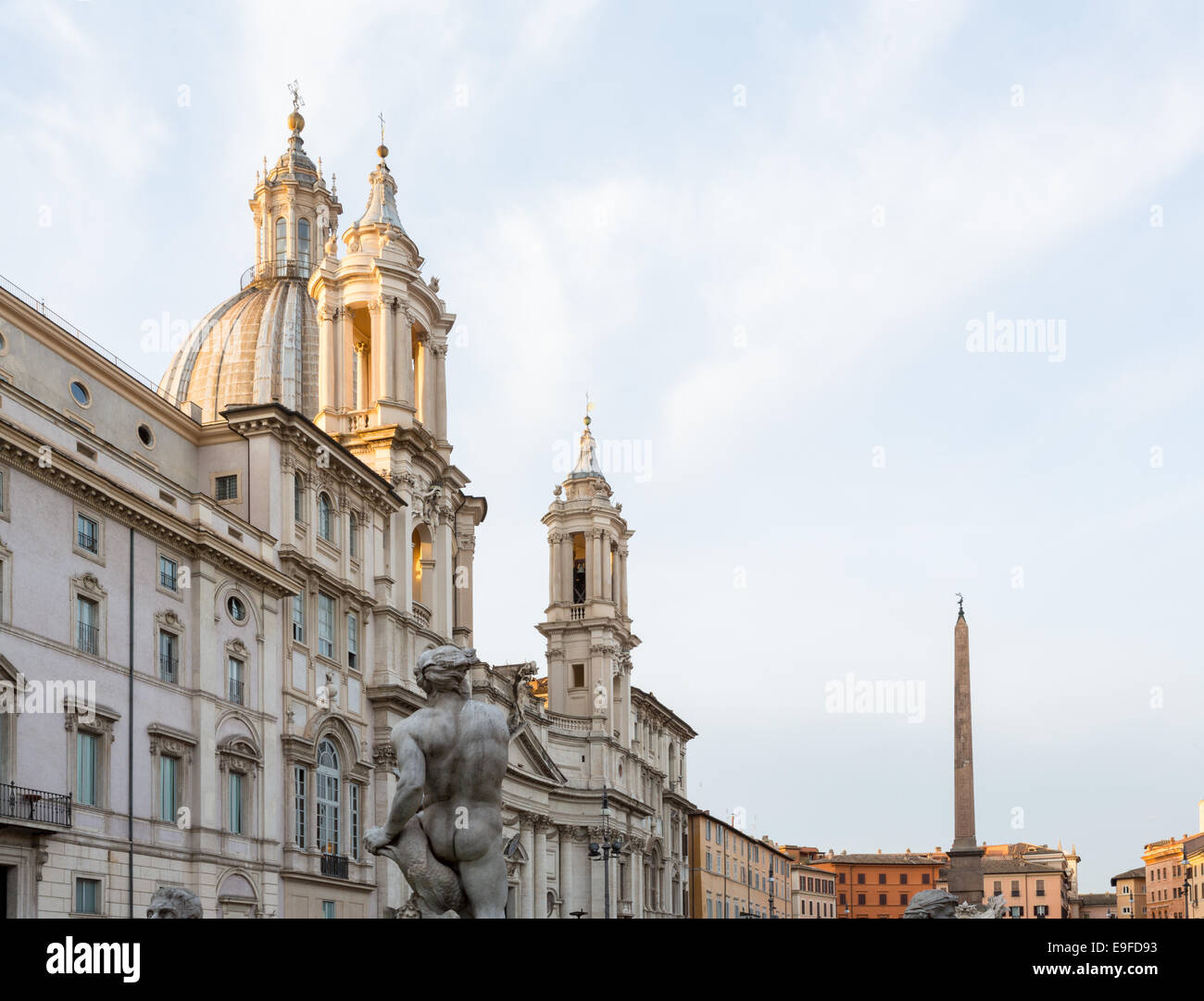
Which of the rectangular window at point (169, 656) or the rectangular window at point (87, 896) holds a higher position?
the rectangular window at point (169, 656)

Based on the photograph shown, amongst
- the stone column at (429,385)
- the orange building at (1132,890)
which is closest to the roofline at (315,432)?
the stone column at (429,385)

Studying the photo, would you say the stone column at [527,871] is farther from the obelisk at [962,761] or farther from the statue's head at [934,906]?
the statue's head at [934,906]

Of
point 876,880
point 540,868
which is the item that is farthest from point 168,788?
point 876,880

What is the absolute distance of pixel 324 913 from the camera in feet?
134

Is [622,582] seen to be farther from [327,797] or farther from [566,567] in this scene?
[327,797]

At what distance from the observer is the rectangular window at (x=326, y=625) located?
43219 millimetres

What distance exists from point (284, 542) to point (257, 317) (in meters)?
25.9

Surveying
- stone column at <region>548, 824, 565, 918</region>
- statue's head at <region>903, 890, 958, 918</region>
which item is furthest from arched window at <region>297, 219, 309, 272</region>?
statue's head at <region>903, 890, 958, 918</region>

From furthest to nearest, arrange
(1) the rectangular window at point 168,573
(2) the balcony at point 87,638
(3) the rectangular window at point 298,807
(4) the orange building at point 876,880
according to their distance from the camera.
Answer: (4) the orange building at point 876,880, (3) the rectangular window at point 298,807, (1) the rectangular window at point 168,573, (2) the balcony at point 87,638

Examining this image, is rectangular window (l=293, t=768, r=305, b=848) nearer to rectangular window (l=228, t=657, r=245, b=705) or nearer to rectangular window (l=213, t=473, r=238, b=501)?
rectangular window (l=228, t=657, r=245, b=705)

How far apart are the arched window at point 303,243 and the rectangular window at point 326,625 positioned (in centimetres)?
2931

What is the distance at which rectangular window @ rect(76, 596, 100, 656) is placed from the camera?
1248 inches

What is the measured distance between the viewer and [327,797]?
42188mm

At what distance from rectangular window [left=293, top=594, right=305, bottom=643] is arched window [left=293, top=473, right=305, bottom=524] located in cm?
223
